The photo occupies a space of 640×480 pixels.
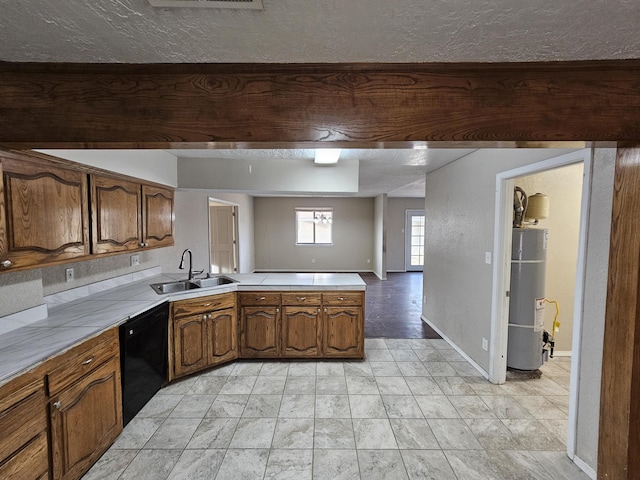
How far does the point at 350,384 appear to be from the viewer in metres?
2.76

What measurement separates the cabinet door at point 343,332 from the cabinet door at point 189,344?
126 cm

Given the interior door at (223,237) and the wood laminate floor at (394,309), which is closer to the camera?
the wood laminate floor at (394,309)

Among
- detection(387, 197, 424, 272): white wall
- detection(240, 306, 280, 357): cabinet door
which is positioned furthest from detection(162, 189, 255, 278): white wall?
detection(387, 197, 424, 272): white wall

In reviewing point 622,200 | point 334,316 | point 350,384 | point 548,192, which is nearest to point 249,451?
point 350,384

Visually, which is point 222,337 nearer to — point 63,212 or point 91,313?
point 91,313

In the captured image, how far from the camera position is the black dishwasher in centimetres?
212

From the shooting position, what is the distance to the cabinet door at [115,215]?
2.17m

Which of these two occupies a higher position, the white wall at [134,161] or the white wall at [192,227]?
the white wall at [134,161]

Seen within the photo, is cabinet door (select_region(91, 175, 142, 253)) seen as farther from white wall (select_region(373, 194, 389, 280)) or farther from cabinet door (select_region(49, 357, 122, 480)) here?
white wall (select_region(373, 194, 389, 280))

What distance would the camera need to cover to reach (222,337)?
9.92 ft

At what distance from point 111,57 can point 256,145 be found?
2.27 ft

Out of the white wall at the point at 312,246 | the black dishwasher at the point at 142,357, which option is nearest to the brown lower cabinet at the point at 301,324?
the black dishwasher at the point at 142,357

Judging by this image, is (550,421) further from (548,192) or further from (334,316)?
(548,192)

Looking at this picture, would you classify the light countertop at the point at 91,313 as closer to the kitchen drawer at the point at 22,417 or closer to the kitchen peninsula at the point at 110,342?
the kitchen peninsula at the point at 110,342
